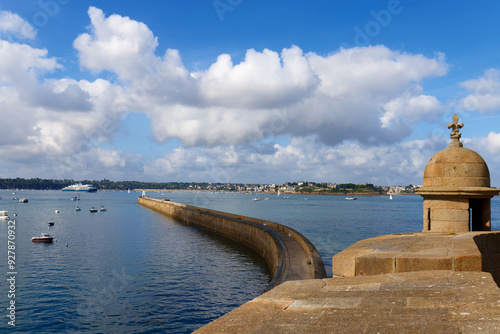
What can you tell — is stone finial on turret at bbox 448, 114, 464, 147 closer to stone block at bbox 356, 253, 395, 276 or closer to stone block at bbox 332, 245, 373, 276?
stone block at bbox 332, 245, 373, 276

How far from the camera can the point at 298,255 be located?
24.5m

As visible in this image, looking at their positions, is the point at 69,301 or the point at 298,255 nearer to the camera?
the point at 69,301

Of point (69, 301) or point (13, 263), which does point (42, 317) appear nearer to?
point (69, 301)

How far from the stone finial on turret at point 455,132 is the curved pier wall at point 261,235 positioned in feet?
28.0

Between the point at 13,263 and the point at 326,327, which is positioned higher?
the point at 326,327

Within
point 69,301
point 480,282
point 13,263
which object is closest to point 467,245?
point 480,282

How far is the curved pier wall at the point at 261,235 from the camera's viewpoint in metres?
21.6

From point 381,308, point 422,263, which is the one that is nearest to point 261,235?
point 422,263

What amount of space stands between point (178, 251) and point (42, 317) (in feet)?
65.8

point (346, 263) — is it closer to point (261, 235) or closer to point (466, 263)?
point (466, 263)

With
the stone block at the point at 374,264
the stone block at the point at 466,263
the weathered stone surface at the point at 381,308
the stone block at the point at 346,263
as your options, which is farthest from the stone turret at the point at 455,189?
the weathered stone surface at the point at 381,308

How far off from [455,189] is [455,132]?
7.09 feet

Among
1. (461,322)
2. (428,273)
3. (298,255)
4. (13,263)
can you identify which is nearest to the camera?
(461,322)

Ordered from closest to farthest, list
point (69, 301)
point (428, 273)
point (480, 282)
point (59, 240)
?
point (480, 282), point (428, 273), point (69, 301), point (59, 240)
